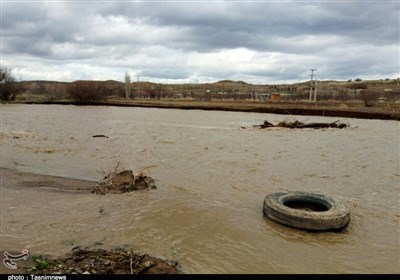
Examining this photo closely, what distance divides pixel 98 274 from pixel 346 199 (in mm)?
7408

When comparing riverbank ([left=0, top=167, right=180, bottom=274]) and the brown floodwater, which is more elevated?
riverbank ([left=0, top=167, right=180, bottom=274])

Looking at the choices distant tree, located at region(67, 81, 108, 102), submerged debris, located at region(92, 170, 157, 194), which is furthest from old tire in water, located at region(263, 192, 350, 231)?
distant tree, located at region(67, 81, 108, 102)

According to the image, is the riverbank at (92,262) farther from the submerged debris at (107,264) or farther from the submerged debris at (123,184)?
the submerged debris at (123,184)

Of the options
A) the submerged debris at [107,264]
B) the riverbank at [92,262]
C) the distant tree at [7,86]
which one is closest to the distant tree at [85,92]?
the distant tree at [7,86]

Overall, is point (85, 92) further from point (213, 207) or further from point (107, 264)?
point (107, 264)

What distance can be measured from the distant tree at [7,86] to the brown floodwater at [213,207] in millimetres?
60641

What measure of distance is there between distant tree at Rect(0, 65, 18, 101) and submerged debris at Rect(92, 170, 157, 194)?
7120 cm

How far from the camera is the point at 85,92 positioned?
68562mm

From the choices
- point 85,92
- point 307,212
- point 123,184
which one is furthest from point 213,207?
point 85,92

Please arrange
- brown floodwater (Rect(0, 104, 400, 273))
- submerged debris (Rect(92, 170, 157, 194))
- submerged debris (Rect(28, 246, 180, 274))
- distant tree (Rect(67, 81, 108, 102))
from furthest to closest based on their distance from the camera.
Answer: distant tree (Rect(67, 81, 108, 102)), submerged debris (Rect(92, 170, 157, 194)), brown floodwater (Rect(0, 104, 400, 273)), submerged debris (Rect(28, 246, 180, 274))

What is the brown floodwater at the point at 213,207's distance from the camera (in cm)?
623

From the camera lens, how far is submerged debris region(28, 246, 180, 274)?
16.8 feet

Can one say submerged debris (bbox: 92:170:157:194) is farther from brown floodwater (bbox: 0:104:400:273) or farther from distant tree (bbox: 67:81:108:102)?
distant tree (bbox: 67:81:108:102)

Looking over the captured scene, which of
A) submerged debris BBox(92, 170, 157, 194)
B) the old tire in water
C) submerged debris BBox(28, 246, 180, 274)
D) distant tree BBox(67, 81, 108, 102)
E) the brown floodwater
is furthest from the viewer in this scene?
distant tree BBox(67, 81, 108, 102)
